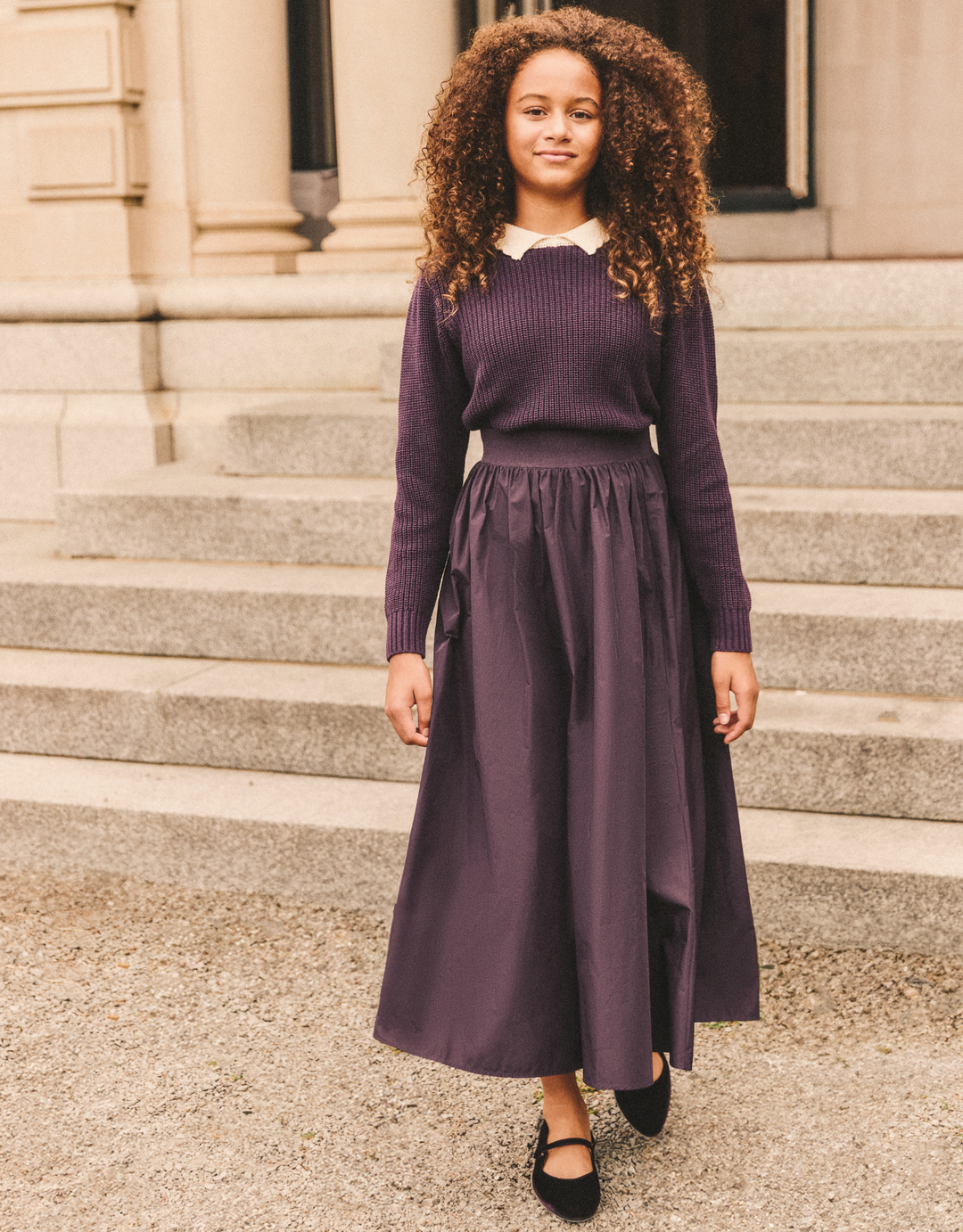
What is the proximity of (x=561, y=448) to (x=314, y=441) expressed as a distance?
310cm

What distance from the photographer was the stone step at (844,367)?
5062mm

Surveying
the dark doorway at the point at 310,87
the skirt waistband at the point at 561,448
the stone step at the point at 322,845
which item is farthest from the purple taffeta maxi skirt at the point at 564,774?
the dark doorway at the point at 310,87

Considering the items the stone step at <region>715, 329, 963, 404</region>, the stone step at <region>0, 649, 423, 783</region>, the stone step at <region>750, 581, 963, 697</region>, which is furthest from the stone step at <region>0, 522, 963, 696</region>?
the stone step at <region>715, 329, 963, 404</region>

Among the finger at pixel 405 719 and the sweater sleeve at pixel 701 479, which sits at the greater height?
the sweater sleeve at pixel 701 479

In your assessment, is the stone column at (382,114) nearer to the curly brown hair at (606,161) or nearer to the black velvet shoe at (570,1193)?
the curly brown hair at (606,161)

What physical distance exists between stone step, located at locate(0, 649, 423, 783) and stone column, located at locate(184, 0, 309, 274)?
2.66 metres

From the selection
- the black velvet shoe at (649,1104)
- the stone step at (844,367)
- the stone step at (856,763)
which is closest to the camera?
the black velvet shoe at (649,1104)

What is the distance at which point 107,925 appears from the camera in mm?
3678

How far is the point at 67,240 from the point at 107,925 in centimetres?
392

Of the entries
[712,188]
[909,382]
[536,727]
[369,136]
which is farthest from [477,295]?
[712,188]

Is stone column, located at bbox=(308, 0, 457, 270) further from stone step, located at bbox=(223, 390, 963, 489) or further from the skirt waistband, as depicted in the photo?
the skirt waistband

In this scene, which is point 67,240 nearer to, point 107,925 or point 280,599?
point 280,599

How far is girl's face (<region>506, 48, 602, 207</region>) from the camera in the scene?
230 centimetres

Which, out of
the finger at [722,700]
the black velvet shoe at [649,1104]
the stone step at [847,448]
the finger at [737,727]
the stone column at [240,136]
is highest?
the stone column at [240,136]
